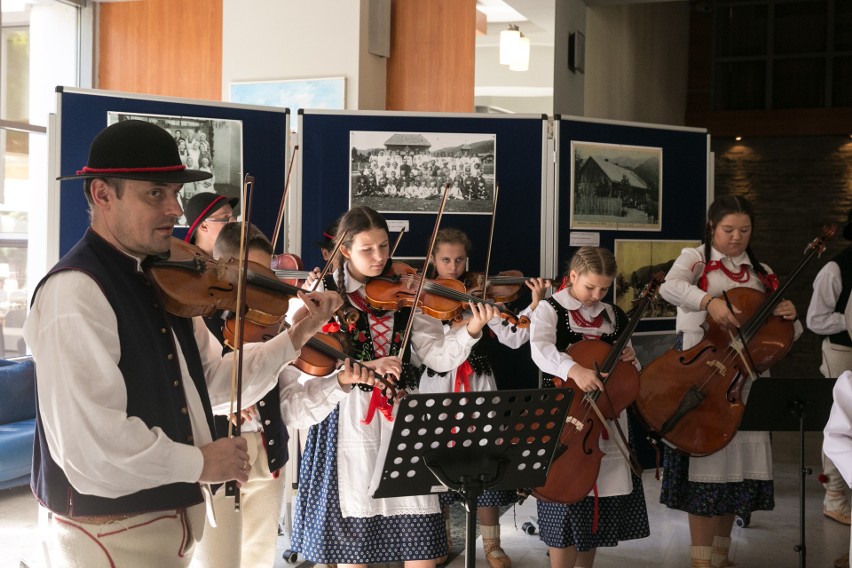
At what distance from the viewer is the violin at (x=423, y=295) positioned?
3.14 metres

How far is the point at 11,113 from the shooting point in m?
6.51

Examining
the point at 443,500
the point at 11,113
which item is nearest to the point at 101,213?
the point at 443,500

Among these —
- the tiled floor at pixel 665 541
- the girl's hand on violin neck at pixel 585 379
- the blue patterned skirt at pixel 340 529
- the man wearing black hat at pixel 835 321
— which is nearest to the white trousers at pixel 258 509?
the blue patterned skirt at pixel 340 529

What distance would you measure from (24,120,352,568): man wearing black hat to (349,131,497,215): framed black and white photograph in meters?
2.47

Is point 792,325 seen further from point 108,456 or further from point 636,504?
point 108,456

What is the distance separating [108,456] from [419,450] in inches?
30.9

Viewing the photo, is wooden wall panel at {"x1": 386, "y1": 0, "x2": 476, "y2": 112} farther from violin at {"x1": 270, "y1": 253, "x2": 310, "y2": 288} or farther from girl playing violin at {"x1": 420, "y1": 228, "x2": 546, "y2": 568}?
violin at {"x1": 270, "y1": 253, "x2": 310, "y2": 288}

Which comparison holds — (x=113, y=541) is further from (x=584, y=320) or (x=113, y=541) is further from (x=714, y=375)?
(x=714, y=375)

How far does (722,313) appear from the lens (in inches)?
133

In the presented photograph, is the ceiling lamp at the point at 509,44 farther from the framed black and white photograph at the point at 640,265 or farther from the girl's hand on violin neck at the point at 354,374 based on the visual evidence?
the girl's hand on violin neck at the point at 354,374

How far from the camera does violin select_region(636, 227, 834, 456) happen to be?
337cm

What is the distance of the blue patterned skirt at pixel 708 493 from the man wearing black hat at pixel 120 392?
7.74 feet

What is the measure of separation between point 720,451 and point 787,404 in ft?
1.42

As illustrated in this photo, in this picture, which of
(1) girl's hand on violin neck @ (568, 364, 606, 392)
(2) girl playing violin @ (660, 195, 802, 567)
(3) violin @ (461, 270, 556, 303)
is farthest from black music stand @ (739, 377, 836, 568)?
(3) violin @ (461, 270, 556, 303)
